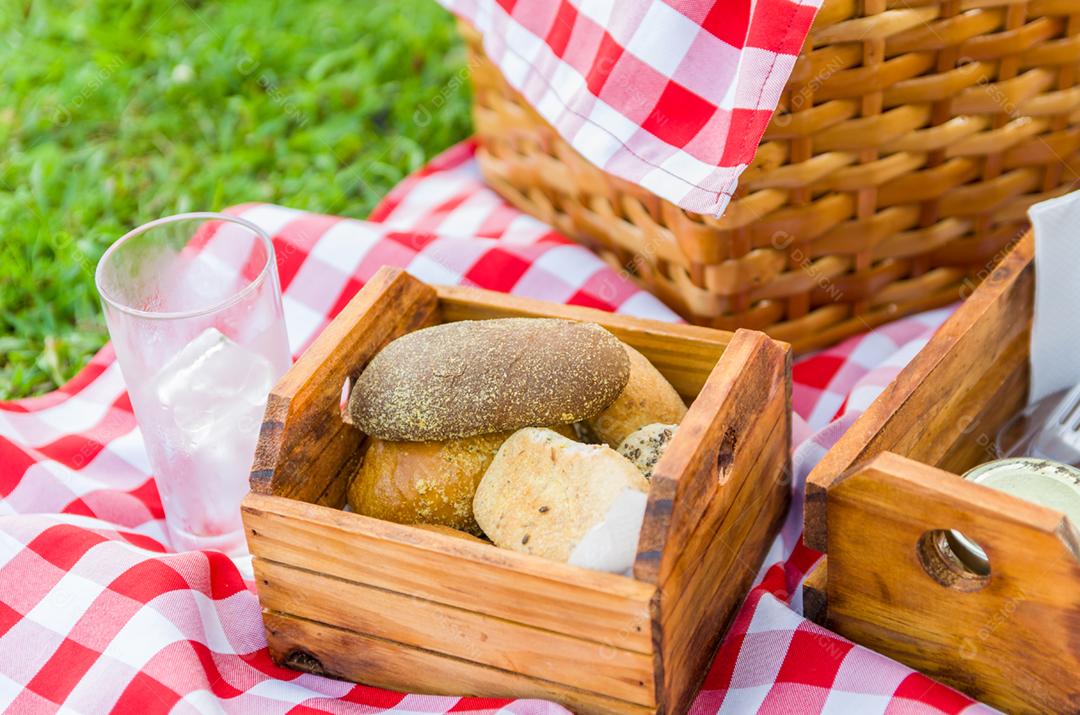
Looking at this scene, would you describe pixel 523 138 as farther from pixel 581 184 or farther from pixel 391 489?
pixel 391 489

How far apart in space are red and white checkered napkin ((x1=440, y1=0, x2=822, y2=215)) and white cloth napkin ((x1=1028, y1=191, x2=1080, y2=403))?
0.30 metres

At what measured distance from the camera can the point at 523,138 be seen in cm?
155

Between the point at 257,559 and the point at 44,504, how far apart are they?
1.17 feet

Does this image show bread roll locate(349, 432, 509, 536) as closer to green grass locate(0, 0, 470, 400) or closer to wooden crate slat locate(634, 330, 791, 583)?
wooden crate slat locate(634, 330, 791, 583)

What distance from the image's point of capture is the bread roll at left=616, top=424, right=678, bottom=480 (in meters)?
1.01

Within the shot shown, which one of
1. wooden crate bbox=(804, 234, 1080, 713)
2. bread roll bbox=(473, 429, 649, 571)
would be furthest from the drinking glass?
wooden crate bbox=(804, 234, 1080, 713)

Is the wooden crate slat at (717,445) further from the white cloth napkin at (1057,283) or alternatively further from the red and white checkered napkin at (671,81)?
the white cloth napkin at (1057,283)

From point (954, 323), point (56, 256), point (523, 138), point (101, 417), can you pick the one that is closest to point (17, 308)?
point (56, 256)

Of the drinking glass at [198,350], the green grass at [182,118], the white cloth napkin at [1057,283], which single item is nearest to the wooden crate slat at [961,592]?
the white cloth napkin at [1057,283]

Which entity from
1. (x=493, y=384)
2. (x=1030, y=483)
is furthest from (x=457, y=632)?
(x=1030, y=483)

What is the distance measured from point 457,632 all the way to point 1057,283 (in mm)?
650

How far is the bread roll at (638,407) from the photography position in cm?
108

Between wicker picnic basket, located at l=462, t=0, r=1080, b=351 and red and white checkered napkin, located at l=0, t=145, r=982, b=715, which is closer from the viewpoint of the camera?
red and white checkered napkin, located at l=0, t=145, r=982, b=715

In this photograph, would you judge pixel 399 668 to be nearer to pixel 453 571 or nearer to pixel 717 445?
pixel 453 571
